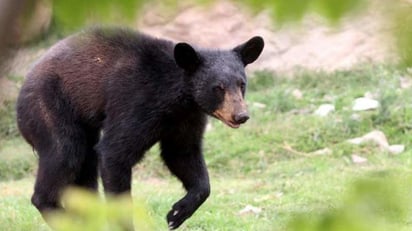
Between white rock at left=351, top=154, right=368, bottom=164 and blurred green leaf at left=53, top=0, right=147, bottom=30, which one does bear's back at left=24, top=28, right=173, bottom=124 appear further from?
blurred green leaf at left=53, top=0, right=147, bottom=30

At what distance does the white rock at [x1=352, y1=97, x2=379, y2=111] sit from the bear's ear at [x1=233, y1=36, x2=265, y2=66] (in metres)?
4.07

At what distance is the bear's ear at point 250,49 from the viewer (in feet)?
18.1

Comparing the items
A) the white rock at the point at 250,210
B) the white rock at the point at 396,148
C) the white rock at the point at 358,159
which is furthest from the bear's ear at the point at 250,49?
the white rock at the point at 396,148

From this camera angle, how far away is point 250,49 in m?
5.55

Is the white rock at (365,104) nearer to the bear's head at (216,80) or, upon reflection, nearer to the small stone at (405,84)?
the small stone at (405,84)

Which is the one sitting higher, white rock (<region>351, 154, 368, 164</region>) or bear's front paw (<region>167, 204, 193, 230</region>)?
bear's front paw (<region>167, 204, 193, 230</region>)

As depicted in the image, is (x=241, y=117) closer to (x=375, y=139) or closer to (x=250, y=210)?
(x=250, y=210)

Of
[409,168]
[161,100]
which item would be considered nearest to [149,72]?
[161,100]

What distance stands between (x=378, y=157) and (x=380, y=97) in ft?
3.19

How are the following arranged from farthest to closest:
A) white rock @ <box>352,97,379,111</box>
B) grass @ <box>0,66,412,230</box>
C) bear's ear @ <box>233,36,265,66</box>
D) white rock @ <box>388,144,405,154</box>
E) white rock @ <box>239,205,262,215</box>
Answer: white rock @ <box>352,97,379,111</box>, white rock @ <box>388,144,405,154</box>, grass @ <box>0,66,412,230</box>, white rock @ <box>239,205,262,215</box>, bear's ear @ <box>233,36,265,66</box>

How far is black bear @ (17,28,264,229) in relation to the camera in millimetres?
5254

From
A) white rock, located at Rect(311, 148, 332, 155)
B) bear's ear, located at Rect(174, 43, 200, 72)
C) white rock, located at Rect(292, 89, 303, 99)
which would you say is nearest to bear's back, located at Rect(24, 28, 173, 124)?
bear's ear, located at Rect(174, 43, 200, 72)

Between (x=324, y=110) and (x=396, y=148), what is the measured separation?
1.21 metres

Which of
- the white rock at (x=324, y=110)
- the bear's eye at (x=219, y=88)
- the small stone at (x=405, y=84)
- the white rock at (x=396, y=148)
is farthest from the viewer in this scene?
the small stone at (x=405, y=84)
